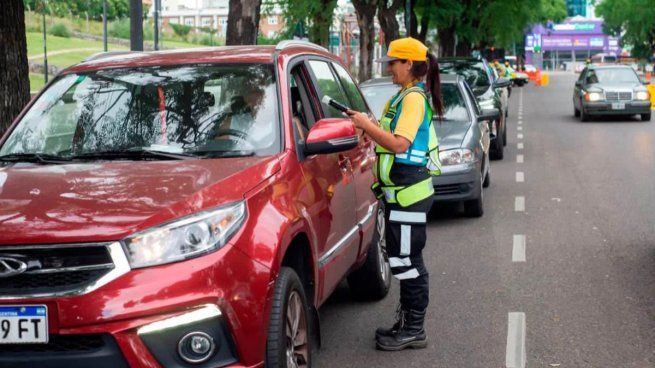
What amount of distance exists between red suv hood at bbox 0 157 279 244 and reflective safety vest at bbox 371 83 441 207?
1.19 meters

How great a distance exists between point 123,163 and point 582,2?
14511 cm

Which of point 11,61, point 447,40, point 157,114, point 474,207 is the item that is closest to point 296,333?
point 157,114

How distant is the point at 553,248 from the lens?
31.7 feet

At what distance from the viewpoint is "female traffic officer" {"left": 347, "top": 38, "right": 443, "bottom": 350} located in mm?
6023

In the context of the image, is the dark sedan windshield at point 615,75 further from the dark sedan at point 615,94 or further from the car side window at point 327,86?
the car side window at point 327,86

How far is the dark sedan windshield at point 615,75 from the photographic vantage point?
93.9 feet

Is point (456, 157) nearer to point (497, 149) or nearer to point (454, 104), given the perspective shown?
point (454, 104)

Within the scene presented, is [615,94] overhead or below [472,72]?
below

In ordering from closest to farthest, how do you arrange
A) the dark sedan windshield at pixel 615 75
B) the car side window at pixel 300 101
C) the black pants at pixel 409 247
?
the car side window at pixel 300 101 < the black pants at pixel 409 247 < the dark sedan windshield at pixel 615 75

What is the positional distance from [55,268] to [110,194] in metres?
0.50

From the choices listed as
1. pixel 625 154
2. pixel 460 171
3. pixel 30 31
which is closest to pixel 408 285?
pixel 460 171

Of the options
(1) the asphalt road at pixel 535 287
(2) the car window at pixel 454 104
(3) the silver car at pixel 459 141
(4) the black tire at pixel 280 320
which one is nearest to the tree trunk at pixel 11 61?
(3) the silver car at pixel 459 141

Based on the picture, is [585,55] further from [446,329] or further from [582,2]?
[446,329]

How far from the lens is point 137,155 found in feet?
17.3
